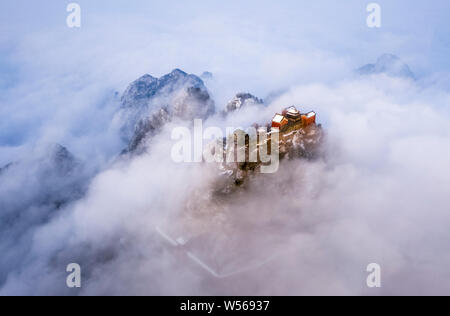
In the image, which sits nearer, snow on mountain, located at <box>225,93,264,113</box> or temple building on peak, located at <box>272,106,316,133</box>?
temple building on peak, located at <box>272,106,316,133</box>

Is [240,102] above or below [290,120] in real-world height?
above

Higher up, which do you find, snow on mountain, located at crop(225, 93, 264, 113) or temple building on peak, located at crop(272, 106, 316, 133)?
snow on mountain, located at crop(225, 93, 264, 113)

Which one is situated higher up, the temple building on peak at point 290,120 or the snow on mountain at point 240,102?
the snow on mountain at point 240,102

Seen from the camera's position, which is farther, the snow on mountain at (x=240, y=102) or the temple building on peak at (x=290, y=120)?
the snow on mountain at (x=240, y=102)

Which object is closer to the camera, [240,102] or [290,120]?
[290,120]

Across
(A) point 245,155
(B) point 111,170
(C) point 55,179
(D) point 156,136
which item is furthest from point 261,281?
(C) point 55,179
